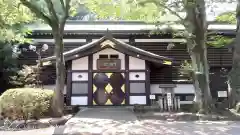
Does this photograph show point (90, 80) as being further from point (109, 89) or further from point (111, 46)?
point (111, 46)

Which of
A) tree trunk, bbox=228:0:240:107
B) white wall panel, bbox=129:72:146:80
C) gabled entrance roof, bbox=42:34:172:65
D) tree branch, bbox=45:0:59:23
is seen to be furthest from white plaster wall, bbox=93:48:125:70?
tree trunk, bbox=228:0:240:107

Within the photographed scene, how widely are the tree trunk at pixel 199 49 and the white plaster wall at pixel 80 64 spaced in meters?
6.15

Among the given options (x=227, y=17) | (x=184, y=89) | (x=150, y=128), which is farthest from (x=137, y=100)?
(x=227, y=17)

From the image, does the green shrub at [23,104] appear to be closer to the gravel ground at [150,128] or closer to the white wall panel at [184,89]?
the gravel ground at [150,128]

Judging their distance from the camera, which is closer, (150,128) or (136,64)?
(150,128)

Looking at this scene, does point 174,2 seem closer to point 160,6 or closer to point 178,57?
point 160,6

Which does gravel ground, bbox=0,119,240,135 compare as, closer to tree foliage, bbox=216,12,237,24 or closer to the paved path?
the paved path

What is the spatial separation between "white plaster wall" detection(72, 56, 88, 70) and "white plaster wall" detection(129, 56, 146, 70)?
8.65 feet

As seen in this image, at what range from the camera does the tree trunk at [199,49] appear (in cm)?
1148

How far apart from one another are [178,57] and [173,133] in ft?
29.2

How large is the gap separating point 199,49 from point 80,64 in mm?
6814

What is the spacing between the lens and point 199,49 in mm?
11680

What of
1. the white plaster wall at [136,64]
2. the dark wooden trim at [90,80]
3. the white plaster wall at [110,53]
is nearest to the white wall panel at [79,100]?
the dark wooden trim at [90,80]

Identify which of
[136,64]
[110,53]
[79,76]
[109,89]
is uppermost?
[110,53]
